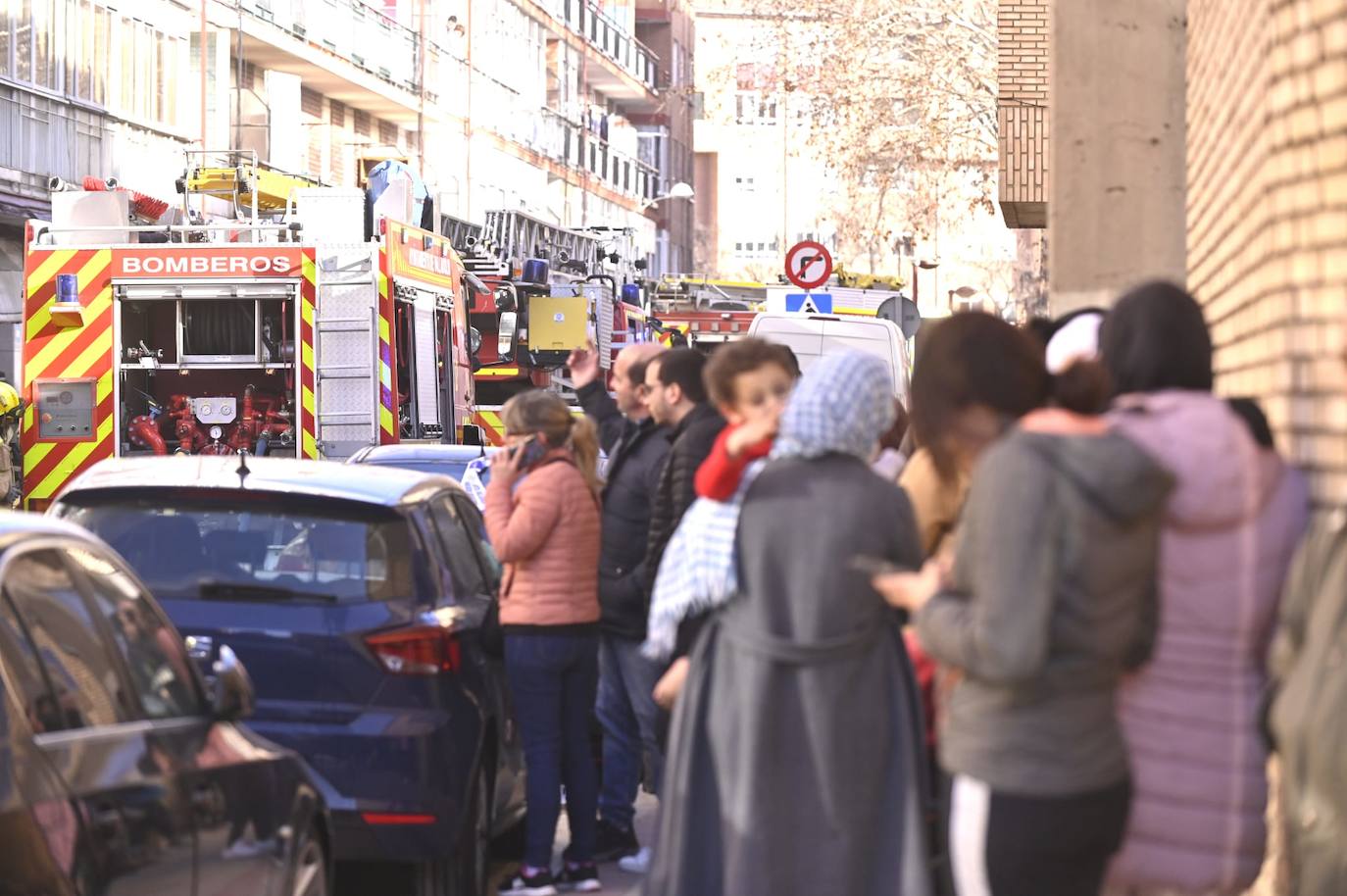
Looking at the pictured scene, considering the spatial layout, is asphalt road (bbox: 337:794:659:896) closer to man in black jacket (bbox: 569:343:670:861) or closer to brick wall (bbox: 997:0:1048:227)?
man in black jacket (bbox: 569:343:670:861)

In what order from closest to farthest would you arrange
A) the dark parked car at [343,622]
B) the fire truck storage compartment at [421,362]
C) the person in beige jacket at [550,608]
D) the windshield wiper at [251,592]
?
the dark parked car at [343,622] → the windshield wiper at [251,592] → the person in beige jacket at [550,608] → the fire truck storage compartment at [421,362]

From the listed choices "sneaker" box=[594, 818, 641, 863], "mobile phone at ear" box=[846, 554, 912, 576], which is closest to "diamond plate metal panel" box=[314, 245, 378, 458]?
"sneaker" box=[594, 818, 641, 863]

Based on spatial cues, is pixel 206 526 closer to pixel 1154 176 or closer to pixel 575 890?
pixel 575 890

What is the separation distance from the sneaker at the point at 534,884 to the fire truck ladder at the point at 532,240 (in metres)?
21.4

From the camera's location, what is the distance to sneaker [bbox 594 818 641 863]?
367 inches

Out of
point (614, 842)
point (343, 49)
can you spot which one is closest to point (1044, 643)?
point (614, 842)

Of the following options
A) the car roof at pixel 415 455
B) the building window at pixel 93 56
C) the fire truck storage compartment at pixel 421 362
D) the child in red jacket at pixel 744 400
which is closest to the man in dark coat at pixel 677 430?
the child in red jacket at pixel 744 400

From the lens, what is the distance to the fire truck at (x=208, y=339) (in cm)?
1862

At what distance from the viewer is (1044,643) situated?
4.32 meters

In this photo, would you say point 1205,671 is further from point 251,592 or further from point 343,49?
point 343,49

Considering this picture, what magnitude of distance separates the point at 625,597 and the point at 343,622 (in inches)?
60.8

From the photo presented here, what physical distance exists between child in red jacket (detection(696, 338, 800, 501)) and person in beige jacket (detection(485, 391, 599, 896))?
2223 mm

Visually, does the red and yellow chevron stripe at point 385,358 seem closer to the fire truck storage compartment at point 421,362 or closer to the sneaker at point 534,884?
the fire truck storage compartment at point 421,362

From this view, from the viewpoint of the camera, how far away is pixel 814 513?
5.49 m
